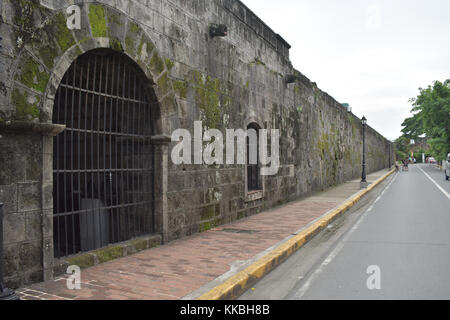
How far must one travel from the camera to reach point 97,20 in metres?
5.09

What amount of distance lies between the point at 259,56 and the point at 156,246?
21.6ft

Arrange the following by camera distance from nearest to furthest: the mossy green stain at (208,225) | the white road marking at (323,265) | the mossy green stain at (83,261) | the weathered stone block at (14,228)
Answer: the weathered stone block at (14,228)
the white road marking at (323,265)
the mossy green stain at (83,261)
the mossy green stain at (208,225)

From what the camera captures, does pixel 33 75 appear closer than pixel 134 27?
Yes

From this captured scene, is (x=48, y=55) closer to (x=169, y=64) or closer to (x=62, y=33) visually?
(x=62, y=33)

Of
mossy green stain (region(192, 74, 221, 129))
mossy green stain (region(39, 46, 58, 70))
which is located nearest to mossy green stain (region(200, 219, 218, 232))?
mossy green stain (region(192, 74, 221, 129))

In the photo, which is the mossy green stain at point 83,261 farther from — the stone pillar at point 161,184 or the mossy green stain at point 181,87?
the mossy green stain at point 181,87

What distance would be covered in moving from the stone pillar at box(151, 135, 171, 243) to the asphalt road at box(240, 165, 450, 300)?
212cm

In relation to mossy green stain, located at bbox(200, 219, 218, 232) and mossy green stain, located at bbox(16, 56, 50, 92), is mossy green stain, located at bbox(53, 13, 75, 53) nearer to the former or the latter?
mossy green stain, located at bbox(16, 56, 50, 92)

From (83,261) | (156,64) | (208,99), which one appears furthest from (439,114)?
(83,261)

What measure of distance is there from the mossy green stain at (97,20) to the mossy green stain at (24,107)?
1341 millimetres

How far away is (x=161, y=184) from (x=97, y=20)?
2731 mm

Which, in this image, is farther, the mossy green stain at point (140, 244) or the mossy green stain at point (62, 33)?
the mossy green stain at point (140, 244)

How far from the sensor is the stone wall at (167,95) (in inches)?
161

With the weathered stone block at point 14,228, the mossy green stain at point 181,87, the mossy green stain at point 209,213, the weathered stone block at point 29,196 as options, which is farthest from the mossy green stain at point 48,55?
the mossy green stain at point 209,213
